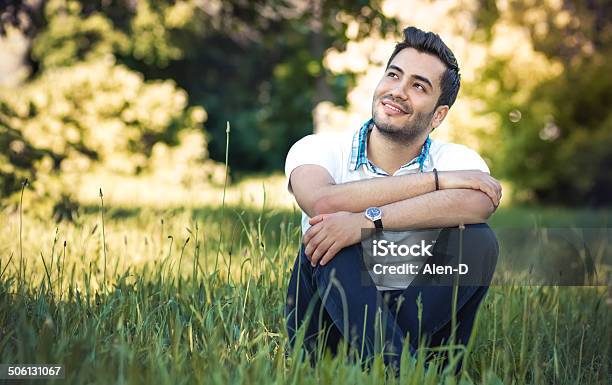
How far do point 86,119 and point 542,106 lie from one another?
665cm

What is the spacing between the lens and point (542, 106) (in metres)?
12.6

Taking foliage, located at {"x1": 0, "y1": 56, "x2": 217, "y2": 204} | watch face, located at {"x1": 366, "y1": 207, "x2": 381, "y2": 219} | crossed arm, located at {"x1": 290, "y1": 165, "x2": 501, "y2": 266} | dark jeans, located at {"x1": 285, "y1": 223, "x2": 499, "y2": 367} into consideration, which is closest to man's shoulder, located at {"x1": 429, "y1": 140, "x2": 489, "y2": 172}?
crossed arm, located at {"x1": 290, "y1": 165, "x2": 501, "y2": 266}

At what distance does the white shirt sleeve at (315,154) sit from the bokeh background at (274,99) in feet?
11.3

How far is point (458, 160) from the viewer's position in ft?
10.0

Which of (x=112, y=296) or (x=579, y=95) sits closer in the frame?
(x=112, y=296)

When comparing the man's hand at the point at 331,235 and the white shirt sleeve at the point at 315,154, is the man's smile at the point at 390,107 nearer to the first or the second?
the white shirt sleeve at the point at 315,154

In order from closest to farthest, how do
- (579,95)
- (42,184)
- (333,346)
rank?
(333,346) → (42,184) → (579,95)

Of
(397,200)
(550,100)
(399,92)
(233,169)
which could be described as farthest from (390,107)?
(233,169)

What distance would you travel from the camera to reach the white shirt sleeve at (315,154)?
2.99 metres

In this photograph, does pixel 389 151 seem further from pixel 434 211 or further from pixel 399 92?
pixel 434 211

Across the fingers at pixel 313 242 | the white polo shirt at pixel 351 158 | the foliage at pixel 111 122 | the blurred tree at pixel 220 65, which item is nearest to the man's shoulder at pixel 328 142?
the white polo shirt at pixel 351 158

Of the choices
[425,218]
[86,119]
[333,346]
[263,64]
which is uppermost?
[263,64]

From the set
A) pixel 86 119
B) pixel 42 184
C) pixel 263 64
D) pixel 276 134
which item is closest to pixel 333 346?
pixel 42 184

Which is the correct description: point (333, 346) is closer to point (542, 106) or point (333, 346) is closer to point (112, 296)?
point (112, 296)
